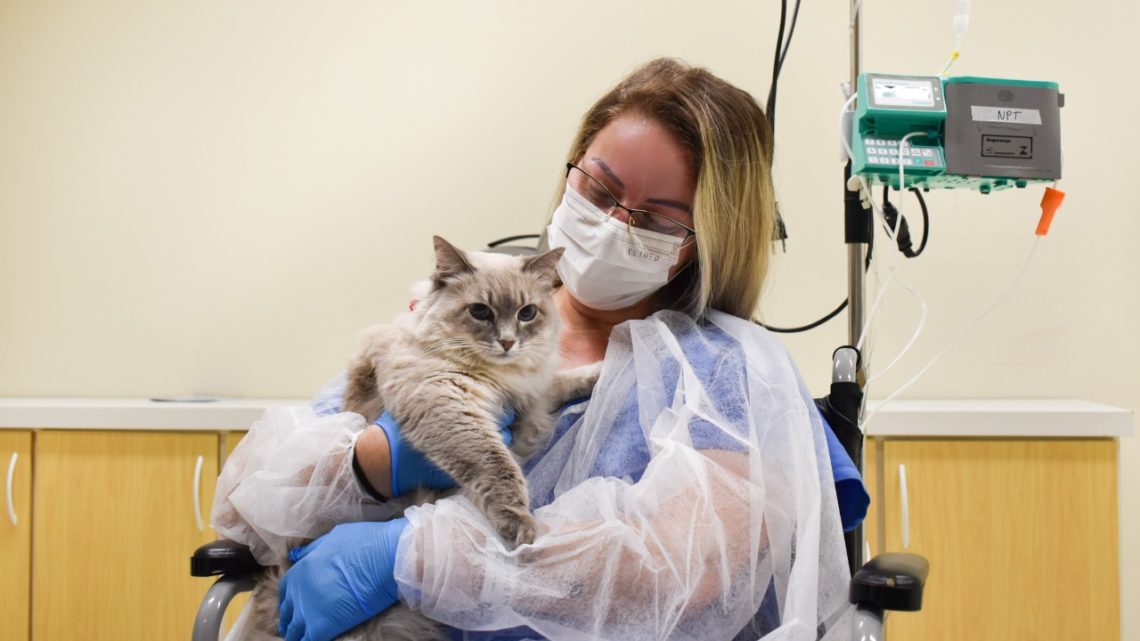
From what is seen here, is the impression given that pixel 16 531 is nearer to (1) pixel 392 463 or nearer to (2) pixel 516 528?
(1) pixel 392 463

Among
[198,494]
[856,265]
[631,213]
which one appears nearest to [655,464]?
[631,213]

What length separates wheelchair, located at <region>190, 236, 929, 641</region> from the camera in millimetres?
1057

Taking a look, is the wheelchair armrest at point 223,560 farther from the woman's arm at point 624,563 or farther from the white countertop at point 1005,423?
the white countertop at point 1005,423

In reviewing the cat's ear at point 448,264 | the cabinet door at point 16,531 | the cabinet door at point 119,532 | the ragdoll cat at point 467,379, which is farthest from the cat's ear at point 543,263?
the cabinet door at point 16,531

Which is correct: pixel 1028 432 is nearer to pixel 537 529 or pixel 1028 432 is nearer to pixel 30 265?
pixel 537 529

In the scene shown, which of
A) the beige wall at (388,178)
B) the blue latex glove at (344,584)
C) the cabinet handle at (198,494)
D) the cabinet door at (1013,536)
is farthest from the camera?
the beige wall at (388,178)

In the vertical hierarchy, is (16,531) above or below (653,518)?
below

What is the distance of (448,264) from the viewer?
4.61 feet

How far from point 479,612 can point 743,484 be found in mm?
422

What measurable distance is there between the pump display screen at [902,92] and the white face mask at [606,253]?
41 cm

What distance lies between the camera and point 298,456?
1.31m

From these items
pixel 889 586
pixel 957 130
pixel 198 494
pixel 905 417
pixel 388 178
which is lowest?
pixel 198 494

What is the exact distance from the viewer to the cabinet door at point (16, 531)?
2.33 metres

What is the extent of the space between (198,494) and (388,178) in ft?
3.86
